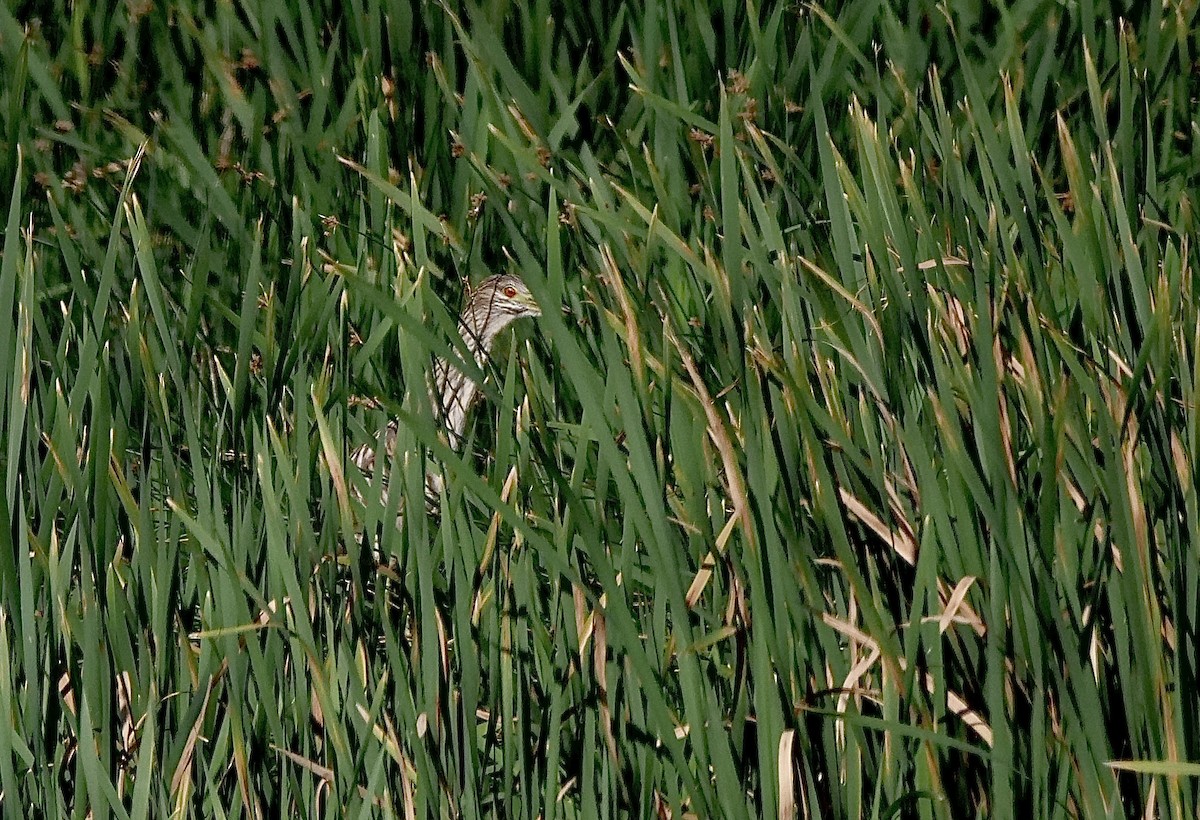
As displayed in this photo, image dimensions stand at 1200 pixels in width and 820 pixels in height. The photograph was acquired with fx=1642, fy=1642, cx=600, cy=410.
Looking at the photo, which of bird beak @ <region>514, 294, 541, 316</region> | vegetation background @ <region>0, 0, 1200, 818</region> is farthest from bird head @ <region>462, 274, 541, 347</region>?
vegetation background @ <region>0, 0, 1200, 818</region>

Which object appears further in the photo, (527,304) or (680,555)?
(527,304)

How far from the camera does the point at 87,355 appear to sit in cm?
173

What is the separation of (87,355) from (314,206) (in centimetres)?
→ 149

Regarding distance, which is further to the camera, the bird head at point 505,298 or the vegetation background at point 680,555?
the bird head at point 505,298

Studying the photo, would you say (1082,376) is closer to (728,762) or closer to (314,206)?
(728,762)

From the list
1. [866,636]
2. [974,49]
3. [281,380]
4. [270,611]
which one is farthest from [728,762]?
[974,49]

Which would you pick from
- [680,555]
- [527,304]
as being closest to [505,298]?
[527,304]

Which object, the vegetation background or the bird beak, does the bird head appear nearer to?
the bird beak

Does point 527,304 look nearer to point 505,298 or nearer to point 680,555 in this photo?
point 505,298

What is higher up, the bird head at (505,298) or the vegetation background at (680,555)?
the bird head at (505,298)

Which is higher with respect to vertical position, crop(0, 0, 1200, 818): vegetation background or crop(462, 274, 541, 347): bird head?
crop(462, 274, 541, 347): bird head

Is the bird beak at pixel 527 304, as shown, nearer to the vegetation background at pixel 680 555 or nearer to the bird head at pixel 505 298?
the bird head at pixel 505 298

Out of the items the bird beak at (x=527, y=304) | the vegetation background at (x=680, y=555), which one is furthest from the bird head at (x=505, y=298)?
the vegetation background at (x=680, y=555)

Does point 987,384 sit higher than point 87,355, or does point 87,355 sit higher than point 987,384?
point 87,355
